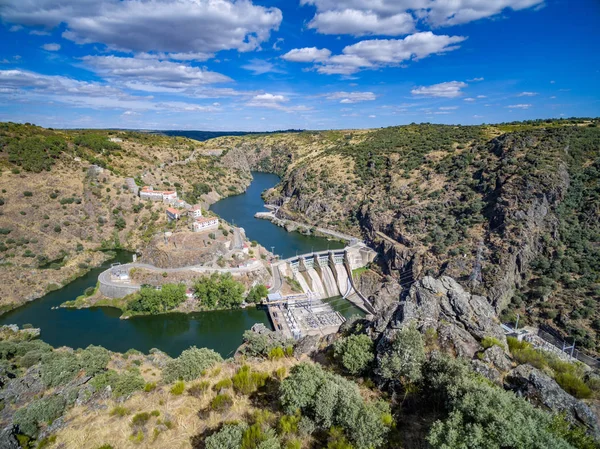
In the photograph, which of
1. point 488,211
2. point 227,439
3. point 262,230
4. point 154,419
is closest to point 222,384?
point 154,419

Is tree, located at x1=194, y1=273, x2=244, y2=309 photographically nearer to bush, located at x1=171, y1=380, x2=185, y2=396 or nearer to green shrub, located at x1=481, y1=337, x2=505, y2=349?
bush, located at x1=171, y1=380, x2=185, y2=396

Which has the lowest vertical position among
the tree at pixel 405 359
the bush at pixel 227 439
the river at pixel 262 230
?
the river at pixel 262 230

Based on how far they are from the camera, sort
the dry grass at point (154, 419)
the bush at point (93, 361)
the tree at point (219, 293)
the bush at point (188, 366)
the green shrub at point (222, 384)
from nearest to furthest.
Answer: the dry grass at point (154, 419) < the green shrub at point (222, 384) < the bush at point (188, 366) < the bush at point (93, 361) < the tree at point (219, 293)

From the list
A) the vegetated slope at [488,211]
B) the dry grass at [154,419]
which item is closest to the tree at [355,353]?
the dry grass at [154,419]

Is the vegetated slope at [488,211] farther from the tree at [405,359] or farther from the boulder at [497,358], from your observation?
the tree at [405,359]

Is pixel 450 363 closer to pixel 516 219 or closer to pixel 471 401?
pixel 471 401

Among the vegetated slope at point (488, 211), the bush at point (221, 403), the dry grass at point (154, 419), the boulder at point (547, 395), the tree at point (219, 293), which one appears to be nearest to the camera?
the boulder at point (547, 395)

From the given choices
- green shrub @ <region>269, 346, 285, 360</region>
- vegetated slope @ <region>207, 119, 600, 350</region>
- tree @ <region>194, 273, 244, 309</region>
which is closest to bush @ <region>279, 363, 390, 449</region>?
green shrub @ <region>269, 346, 285, 360</region>
